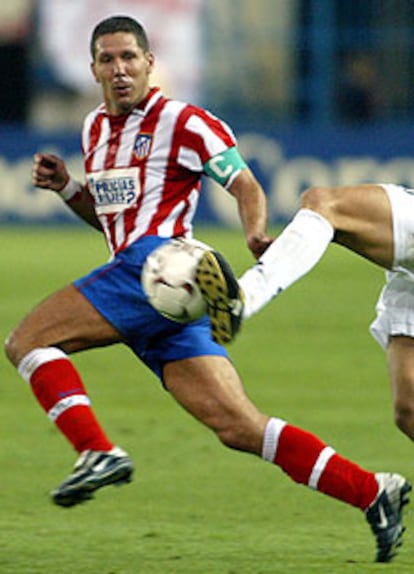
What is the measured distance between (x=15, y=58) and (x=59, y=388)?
19840 mm

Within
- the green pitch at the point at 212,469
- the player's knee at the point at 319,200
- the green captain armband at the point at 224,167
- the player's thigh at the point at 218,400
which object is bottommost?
the green pitch at the point at 212,469

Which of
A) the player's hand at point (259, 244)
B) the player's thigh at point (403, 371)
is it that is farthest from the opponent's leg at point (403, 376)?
the player's hand at point (259, 244)

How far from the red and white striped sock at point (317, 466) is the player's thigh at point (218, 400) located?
0.06 metres

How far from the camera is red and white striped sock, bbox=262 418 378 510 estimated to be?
6.41m

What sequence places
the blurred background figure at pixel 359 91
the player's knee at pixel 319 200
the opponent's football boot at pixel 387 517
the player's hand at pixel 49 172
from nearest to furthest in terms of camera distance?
the player's knee at pixel 319 200, the opponent's football boot at pixel 387 517, the player's hand at pixel 49 172, the blurred background figure at pixel 359 91

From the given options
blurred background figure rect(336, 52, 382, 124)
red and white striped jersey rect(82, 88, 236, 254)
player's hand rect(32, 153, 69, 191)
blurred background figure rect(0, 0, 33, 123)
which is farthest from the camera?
blurred background figure rect(0, 0, 33, 123)

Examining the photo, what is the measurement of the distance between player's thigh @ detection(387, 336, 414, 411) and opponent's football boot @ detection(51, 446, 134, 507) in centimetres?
121

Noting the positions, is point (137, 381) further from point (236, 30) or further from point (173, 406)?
point (236, 30)

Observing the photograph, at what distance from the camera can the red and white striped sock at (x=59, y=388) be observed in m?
6.45

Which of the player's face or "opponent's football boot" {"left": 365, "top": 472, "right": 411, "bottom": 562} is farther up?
the player's face

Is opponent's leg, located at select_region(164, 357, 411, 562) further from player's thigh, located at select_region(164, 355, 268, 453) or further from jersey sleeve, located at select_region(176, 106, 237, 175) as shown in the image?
jersey sleeve, located at select_region(176, 106, 237, 175)

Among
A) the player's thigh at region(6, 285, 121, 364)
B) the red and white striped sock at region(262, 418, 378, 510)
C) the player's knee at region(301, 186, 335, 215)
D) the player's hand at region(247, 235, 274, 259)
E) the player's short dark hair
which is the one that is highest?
the player's short dark hair

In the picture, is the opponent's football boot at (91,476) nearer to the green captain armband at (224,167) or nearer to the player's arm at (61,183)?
the green captain armband at (224,167)

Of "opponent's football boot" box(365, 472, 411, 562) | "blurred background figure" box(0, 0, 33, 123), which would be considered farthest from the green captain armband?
"blurred background figure" box(0, 0, 33, 123)
